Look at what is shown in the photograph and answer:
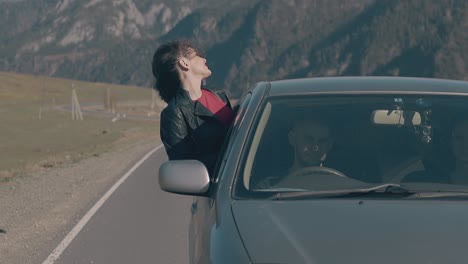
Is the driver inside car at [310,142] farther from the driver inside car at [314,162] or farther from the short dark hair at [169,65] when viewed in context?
the short dark hair at [169,65]

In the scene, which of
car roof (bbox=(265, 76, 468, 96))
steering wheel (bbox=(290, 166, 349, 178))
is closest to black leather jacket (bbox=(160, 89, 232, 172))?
car roof (bbox=(265, 76, 468, 96))

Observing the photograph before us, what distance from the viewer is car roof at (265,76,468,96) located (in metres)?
5.57

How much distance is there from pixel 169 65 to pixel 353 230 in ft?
8.46

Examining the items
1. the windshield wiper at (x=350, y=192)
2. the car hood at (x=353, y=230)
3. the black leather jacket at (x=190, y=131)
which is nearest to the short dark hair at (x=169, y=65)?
the black leather jacket at (x=190, y=131)

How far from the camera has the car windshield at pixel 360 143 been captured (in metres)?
5.11

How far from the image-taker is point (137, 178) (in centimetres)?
2005

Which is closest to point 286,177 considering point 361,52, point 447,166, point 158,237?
point 447,166

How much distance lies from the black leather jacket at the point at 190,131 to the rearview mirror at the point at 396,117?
41.7 inches

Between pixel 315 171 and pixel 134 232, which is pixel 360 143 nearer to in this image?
pixel 315 171

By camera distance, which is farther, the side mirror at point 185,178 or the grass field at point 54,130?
the grass field at point 54,130

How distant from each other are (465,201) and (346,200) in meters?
0.56

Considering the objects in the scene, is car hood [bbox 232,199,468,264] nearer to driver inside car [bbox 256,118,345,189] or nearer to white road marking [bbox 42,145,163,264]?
driver inside car [bbox 256,118,345,189]

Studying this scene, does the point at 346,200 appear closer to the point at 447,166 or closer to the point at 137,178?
the point at 447,166

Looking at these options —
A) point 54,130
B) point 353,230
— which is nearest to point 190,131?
point 353,230
